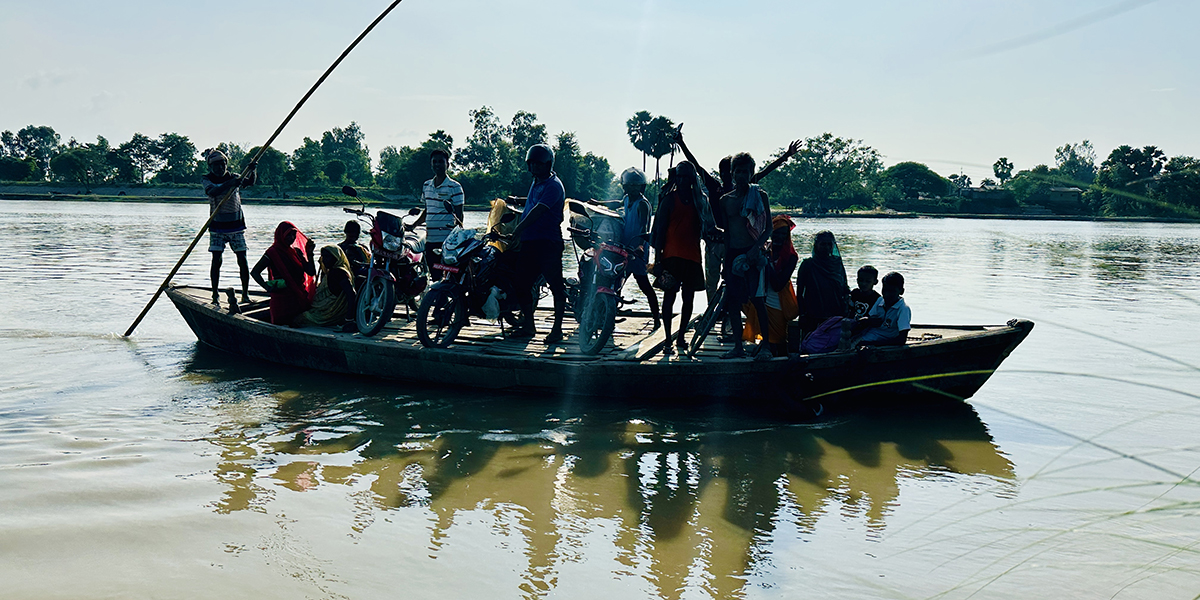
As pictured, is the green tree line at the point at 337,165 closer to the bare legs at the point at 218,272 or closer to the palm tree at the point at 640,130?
the palm tree at the point at 640,130

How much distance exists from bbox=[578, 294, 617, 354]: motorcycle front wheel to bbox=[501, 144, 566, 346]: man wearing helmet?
0.46 metres

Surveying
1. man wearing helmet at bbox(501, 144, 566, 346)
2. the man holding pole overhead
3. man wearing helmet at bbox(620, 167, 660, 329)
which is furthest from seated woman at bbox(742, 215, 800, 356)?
the man holding pole overhead

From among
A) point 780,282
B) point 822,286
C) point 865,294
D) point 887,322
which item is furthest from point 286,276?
point 887,322

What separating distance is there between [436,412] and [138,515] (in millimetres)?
2712

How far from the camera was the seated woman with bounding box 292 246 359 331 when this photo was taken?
820cm

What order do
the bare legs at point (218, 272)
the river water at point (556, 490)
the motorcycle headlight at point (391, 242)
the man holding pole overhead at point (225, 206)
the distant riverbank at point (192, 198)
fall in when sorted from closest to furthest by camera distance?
1. the river water at point (556, 490)
2. the motorcycle headlight at point (391, 242)
3. the man holding pole overhead at point (225, 206)
4. the bare legs at point (218, 272)
5. the distant riverbank at point (192, 198)

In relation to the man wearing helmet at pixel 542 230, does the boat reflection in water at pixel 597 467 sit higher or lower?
lower

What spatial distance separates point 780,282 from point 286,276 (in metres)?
4.92

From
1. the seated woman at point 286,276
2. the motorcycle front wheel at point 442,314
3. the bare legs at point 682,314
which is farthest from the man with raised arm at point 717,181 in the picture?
the seated woman at point 286,276

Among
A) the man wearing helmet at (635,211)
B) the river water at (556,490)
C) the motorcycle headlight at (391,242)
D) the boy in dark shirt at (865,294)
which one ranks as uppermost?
the man wearing helmet at (635,211)

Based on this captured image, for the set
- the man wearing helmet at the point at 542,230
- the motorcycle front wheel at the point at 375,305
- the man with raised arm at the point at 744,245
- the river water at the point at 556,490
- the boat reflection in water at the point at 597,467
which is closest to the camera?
the river water at the point at 556,490

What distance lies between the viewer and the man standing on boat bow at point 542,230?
7.11 m

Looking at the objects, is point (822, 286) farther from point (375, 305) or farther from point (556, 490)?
point (375, 305)

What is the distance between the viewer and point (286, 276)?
27.3 feet
